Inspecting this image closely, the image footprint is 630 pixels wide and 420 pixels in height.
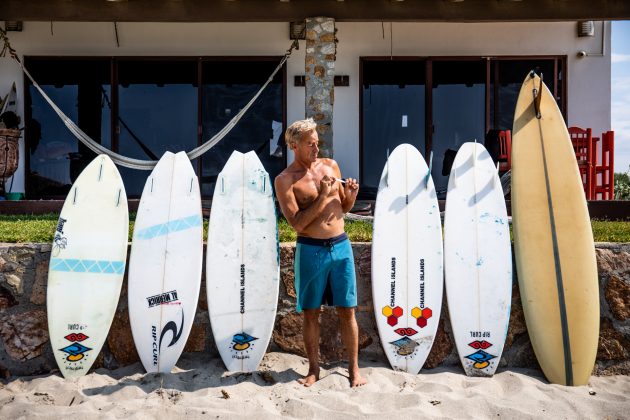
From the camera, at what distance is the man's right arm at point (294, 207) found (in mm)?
2490

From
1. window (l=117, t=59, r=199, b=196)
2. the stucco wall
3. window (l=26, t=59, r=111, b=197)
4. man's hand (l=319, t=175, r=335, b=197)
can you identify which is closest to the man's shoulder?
man's hand (l=319, t=175, r=335, b=197)

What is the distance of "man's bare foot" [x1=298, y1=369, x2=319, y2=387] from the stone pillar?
2.99 m

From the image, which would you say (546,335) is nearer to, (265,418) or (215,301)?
(265,418)

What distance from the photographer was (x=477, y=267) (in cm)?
301

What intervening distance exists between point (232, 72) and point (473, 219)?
4.49 metres

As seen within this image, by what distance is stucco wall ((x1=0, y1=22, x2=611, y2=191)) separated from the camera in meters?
6.55

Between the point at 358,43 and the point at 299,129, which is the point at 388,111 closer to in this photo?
the point at 358,43

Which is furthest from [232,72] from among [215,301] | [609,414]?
[609,414]

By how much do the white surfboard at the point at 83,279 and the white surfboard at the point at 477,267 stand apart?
5.72 ft

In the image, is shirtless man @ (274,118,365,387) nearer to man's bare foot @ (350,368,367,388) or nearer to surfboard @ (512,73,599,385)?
man's bare foot @ (350,368,367,388)

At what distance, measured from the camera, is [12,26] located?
6.43 m

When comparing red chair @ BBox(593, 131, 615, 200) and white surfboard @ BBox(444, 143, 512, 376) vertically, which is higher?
red chair @ BBox(593, 131, 615, 200)

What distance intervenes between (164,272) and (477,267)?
1625mm

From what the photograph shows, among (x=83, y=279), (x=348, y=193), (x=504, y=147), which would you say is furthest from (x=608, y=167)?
(x=83, y=279)
